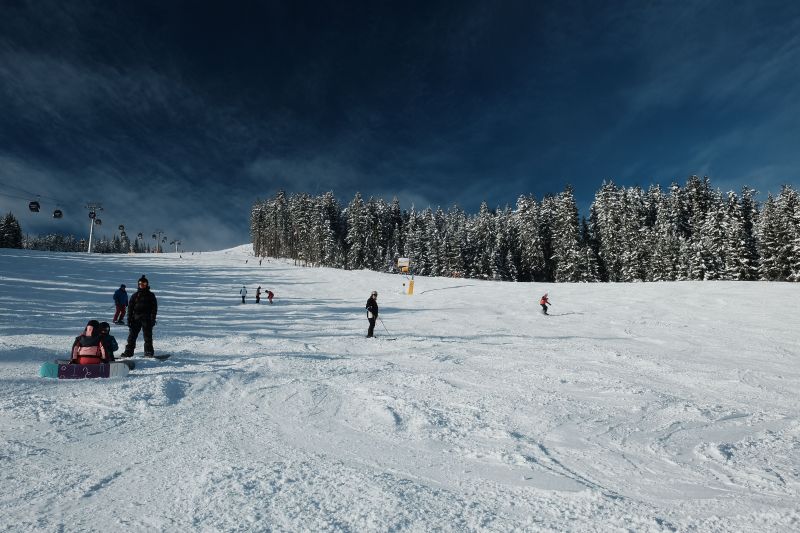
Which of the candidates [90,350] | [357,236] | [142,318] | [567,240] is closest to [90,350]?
[90,350]

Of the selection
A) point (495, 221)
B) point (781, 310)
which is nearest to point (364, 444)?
point (781, 310)

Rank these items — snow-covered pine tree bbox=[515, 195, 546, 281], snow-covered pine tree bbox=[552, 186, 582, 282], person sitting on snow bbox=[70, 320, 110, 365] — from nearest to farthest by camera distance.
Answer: person sitting on snow bbox=[70, 320, 110, 365] → snow-covered pine tree bbox=[552, 186, 582, 282] → snow-covered pine tree bbox=[515, 195, 546, 281]

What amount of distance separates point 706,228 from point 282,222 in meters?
97.1

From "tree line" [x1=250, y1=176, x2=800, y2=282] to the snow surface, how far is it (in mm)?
46301

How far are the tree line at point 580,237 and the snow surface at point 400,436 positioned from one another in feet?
152

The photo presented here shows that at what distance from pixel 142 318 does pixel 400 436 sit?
24.3 feet

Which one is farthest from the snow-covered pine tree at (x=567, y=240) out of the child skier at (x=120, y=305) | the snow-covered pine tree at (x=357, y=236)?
the child skier at (x=120, y=305)

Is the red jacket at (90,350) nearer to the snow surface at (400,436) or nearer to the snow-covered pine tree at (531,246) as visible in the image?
the snow surface at (400,436)

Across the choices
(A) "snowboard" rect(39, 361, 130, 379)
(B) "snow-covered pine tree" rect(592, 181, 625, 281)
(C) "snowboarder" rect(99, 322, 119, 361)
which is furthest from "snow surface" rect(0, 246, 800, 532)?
(B) "snow-covered pine tree" rect(592, 181, 625, 281)

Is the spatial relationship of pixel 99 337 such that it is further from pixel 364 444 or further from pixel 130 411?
pixel 364 444

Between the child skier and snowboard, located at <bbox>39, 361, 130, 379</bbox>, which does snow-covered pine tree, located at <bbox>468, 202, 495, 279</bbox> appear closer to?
the child skier

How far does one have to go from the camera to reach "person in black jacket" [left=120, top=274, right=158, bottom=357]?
9125 mm

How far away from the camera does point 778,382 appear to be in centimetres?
940

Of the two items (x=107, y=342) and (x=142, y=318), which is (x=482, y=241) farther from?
(x=107, y=342)
